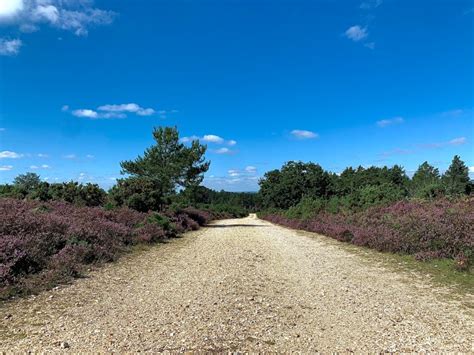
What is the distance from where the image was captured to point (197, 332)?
594 centimetres

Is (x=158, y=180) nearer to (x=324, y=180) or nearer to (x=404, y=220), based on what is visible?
(x=404, y=220)

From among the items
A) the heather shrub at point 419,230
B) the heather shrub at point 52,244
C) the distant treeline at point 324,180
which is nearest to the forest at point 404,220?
the heather shrub at point 419,230

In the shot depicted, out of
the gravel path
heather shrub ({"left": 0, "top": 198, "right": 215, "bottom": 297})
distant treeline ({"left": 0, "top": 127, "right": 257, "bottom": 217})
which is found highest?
distant treeline ({"left": 0, "top": 127, "right": 257, "bottom": 217})

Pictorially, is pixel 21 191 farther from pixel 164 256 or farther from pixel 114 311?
pixel 114 311

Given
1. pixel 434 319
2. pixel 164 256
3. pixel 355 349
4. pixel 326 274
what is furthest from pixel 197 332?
pixel 164 256

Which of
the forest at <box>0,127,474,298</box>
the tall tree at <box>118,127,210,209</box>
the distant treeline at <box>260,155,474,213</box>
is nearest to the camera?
the forest at <box>0,127,474,298</box>

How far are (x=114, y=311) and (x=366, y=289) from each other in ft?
19.8

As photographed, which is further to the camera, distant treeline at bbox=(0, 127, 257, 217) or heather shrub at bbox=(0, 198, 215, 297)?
distant treeline at bbox=(0, 127, 257, 217)

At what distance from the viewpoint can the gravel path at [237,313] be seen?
18.2ft

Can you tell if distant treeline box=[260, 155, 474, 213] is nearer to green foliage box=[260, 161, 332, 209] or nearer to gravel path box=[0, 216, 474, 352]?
green foliage box=[260, 161, 332, 209]

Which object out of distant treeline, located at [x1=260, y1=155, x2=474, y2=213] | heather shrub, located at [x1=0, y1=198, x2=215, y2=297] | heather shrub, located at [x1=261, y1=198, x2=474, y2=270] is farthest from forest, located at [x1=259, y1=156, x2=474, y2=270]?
distant treeline, located at [x1=260, y1=155, x2=474, y2=213]

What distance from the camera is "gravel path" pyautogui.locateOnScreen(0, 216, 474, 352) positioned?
5555mm

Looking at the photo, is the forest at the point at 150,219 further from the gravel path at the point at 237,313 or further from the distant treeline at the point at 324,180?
the distant treeline at the point at 324,180

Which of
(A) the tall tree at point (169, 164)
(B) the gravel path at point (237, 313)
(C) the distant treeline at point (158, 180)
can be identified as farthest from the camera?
(A) the tall tree at point (169, 164)
